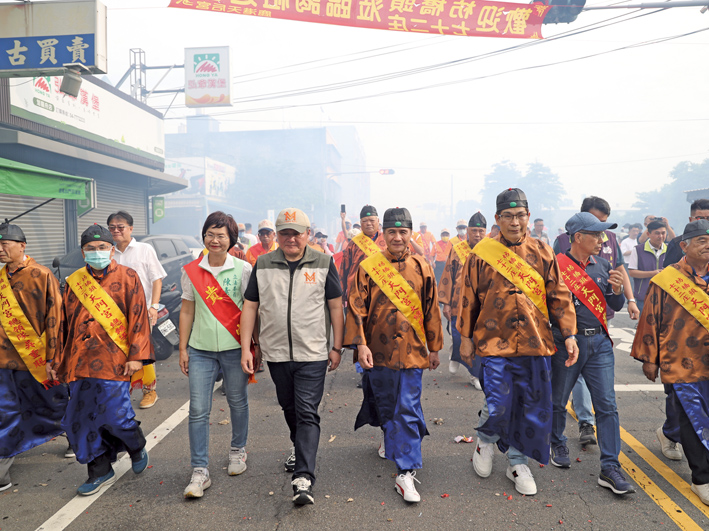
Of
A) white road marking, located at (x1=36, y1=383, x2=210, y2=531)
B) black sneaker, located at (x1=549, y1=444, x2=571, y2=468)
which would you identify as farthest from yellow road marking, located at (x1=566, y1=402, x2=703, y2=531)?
white road marking, located at (x1=36, y1=383, x2=210, y2=531)

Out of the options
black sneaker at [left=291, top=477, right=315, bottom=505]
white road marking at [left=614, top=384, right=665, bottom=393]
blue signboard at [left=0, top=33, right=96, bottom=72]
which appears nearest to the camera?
black sneaker at [left=291, top=477, right=315, bottom=505]

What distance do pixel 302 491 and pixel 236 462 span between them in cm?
74

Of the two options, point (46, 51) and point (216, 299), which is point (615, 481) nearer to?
point (216, 299)

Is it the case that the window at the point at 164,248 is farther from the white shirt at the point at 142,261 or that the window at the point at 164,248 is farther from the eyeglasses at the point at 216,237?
the eyeglasses at the point at 216,237

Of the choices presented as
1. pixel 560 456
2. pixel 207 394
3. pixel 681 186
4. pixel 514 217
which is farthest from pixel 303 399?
pixel 681 186

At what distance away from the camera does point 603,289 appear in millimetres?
3529

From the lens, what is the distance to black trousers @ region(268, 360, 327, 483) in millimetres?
3127

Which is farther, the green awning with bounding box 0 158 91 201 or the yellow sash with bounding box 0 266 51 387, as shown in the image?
the green awning with bounding box 0 158 91 201

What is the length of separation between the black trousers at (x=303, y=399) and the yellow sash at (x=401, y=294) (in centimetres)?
67

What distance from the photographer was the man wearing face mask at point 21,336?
349 centimetres

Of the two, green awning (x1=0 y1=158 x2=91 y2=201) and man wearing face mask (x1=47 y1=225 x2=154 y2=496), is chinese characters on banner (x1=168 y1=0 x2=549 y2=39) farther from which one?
man wearing face mask (x1=47 y1=225 x2=154 y2=496)

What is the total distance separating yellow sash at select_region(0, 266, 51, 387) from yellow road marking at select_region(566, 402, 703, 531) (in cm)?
439

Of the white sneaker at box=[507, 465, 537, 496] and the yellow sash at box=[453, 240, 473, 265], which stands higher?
the yellow sash at box=[453, 240, 473, 265]

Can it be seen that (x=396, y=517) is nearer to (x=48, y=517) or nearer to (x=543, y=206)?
(x=48, y=517)
